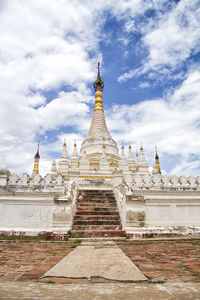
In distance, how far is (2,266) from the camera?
3615 millimetres

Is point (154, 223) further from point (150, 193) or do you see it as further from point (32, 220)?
point (32, 220)

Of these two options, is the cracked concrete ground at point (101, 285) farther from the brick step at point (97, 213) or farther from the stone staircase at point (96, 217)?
the brick step at point (97, 213)

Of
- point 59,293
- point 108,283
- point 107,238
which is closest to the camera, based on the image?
point 59,293

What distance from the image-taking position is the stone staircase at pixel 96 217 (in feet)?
24.5

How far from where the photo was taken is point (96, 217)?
27.8ft

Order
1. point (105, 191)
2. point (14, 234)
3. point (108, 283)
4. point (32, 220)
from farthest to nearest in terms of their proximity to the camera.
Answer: point (105, 191) < point (32, 220) < point (14, 234) < point (108, 283)

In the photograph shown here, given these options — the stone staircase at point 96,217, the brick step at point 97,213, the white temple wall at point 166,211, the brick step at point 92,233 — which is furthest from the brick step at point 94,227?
the brick step at point 97,213

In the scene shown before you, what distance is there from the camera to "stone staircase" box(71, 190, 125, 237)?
7480mm

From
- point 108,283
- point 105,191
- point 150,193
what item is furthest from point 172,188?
point 108,283

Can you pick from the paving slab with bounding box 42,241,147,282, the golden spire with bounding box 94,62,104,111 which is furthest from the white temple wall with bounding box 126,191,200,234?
the golden spire with bounding box 94,62,104,111

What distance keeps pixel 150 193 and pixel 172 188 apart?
1154 millimetres

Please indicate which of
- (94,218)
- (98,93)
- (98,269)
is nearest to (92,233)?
(94,218)

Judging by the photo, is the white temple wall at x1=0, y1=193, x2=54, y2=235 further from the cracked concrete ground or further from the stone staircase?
the cracked concrete ground

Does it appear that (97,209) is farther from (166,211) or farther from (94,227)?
(166,211)
